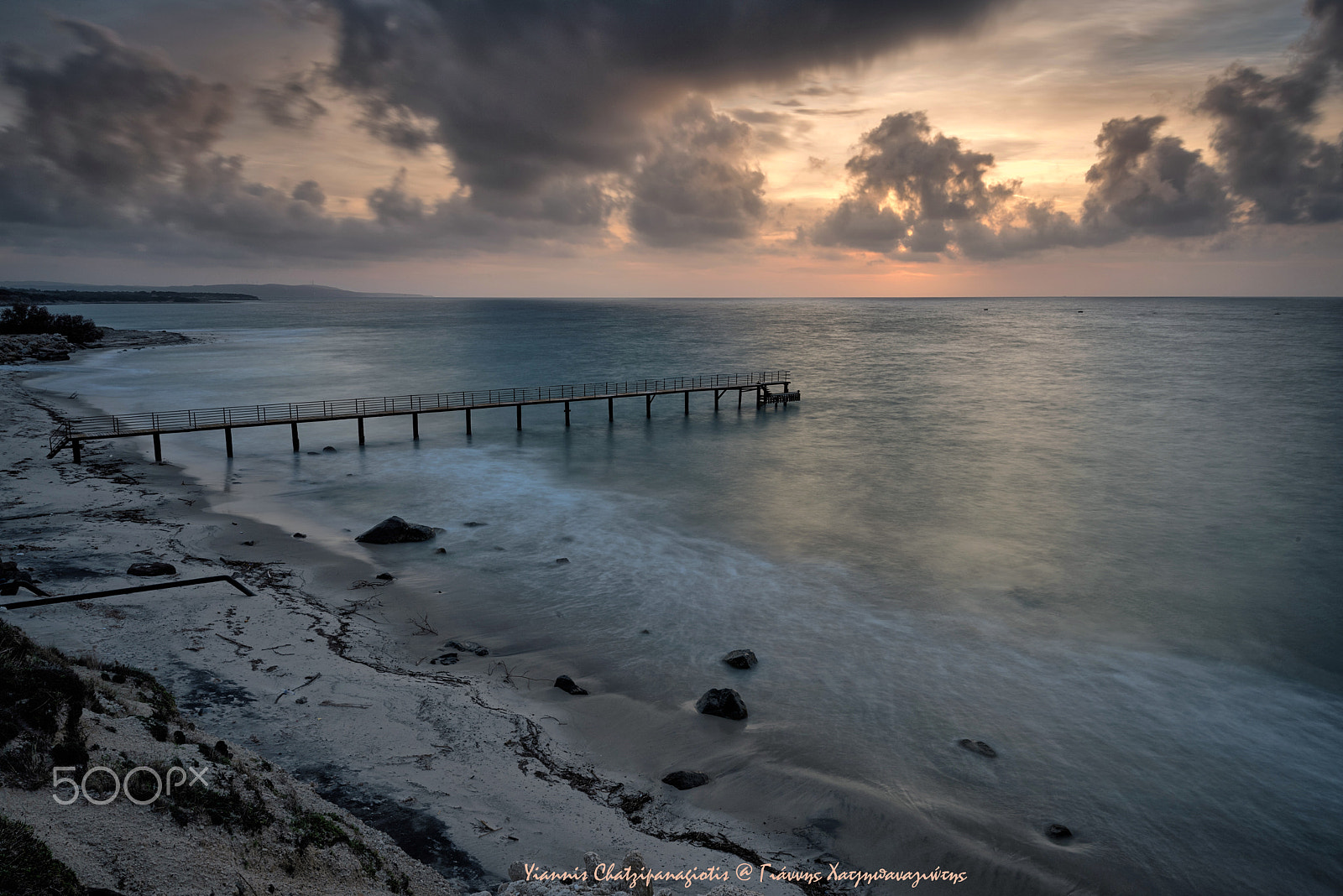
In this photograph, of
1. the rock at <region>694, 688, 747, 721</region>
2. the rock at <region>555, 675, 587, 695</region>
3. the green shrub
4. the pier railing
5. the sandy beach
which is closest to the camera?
the sandy beach

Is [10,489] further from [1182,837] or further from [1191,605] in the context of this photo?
[1191,605]

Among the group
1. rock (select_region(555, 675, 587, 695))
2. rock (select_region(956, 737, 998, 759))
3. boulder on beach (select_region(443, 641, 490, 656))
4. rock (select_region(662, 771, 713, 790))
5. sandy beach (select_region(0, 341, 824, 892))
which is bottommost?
rock (select_region(956, 737, 998, 759))

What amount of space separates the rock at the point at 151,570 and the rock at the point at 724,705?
1432 cm

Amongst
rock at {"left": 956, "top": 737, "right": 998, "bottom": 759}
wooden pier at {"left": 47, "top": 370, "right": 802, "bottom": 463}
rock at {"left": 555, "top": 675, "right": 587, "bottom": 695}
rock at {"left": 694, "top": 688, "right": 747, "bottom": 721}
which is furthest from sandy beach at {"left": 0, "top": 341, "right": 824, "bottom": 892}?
wooden pier at {"left": 47, "top": 370, "right": 802, "bottom": 463}

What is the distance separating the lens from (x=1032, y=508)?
31.3 m

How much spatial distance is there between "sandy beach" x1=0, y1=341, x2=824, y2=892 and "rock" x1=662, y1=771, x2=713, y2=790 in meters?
0.19

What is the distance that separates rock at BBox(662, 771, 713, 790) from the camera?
12086mm

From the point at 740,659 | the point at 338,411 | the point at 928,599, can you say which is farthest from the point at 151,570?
the point at 338,411

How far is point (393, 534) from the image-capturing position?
77.4 feet

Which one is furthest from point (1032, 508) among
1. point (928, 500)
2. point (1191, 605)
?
point (1191, 605)

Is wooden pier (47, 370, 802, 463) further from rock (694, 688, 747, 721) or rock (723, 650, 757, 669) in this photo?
rock (694, 688, 747, 721)

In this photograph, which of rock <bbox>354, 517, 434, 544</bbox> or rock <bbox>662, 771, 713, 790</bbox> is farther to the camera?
rock <bbox>354, 517, 434, 544</bbox>

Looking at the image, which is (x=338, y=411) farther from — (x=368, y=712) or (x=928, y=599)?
(x=928, y=599)

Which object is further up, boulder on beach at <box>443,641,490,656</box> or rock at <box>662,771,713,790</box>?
boulder on beach at <box>443,641,490,656</box>
